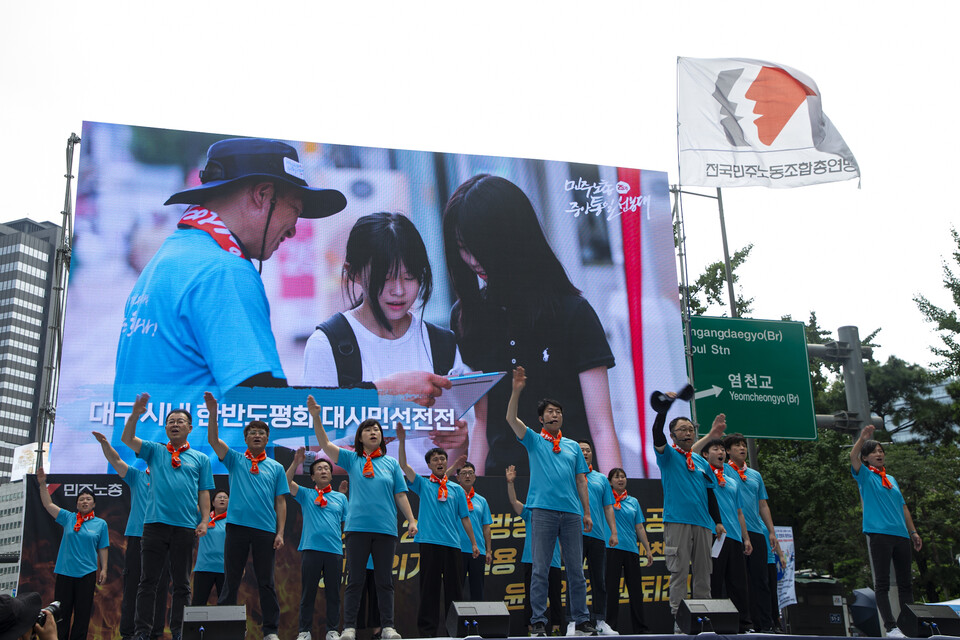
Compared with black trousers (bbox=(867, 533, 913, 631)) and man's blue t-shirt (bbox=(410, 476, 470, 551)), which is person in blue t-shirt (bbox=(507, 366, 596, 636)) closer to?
man's blue t-shirt (bbox=(410, 476, 470, 551))

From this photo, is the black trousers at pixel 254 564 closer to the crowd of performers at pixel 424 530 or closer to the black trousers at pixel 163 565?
the crowd of performers at pixel 424 530

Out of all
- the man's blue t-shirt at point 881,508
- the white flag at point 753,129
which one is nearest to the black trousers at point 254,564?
the man's blue t-shirt at point 881,508

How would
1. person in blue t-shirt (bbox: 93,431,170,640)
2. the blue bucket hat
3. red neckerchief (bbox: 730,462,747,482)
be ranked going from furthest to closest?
the blue bucket hat, red neckerchief (bbox: 730,462,747,482), person in blue t-shirt (bbox: 93,431,170,640)

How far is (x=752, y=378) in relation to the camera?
10508mm

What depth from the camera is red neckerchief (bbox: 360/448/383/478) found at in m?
5.60

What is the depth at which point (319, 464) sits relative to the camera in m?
6.64

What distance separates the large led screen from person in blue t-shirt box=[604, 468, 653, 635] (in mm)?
1981

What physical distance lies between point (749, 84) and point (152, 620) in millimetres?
9731

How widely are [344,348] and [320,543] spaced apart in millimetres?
3254

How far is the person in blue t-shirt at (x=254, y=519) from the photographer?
5609 mm

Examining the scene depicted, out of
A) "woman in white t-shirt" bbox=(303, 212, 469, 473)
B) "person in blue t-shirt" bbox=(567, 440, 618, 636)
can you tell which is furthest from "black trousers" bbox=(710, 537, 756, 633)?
"woman in white t-shirt" bbox=(303, 212, 469, 473)

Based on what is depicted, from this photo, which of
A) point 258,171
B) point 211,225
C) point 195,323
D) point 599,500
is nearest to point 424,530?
point 599,500

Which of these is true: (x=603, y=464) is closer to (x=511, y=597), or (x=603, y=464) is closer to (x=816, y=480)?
(x=511, y=597)

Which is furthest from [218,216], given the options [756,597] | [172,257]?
[756,597]
